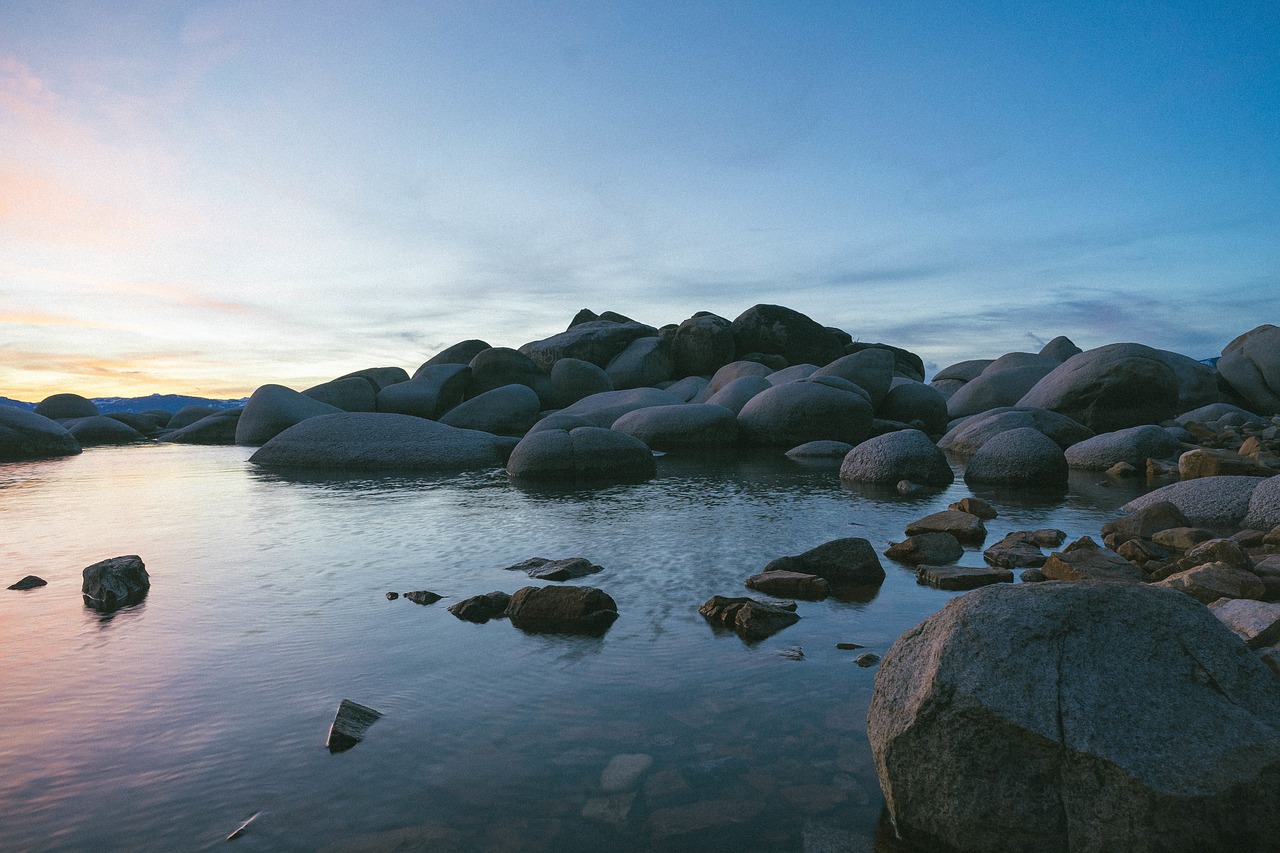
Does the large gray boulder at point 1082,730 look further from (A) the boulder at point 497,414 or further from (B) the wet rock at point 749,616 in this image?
(A) the boulder at point 497,414

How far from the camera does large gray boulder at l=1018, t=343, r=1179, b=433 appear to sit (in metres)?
17.8

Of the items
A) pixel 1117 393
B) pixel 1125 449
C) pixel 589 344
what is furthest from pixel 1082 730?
pixel 589 344

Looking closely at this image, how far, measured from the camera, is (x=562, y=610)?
463 cm

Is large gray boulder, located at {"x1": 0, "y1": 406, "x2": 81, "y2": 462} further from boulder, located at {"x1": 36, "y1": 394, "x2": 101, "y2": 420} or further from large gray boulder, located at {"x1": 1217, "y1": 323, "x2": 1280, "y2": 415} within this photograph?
large gray boulder, located at {"x1": 1217, "y1": 323, "x2": 1280, "y2": 415}

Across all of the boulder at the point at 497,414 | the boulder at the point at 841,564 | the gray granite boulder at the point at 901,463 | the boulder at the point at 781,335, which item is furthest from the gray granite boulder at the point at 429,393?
the boulder at the point at 841,564

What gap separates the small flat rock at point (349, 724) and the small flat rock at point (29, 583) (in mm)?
4035

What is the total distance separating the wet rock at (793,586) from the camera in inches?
205

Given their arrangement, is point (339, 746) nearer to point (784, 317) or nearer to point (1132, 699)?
point (1132, 699)

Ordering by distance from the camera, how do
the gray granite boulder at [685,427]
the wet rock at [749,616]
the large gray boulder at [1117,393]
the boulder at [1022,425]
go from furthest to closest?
the gray granite boulder at [685,427], the large gray boulder at [1117,393], the boulder at [1022,425], the wet rock at [749,616]

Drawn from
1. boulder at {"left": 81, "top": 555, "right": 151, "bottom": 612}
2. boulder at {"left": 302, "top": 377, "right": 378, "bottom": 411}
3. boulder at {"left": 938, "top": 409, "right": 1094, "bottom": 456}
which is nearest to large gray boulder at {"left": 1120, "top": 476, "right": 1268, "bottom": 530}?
boulder at {"left": 938, "top": 409, "right": 1094, "bottom": 456}

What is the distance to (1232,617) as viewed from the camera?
3.37 metres

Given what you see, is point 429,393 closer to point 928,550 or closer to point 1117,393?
point 1117,393

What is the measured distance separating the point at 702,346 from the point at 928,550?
29081mm

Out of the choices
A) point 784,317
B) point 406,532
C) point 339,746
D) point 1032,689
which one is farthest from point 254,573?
point 784,317
